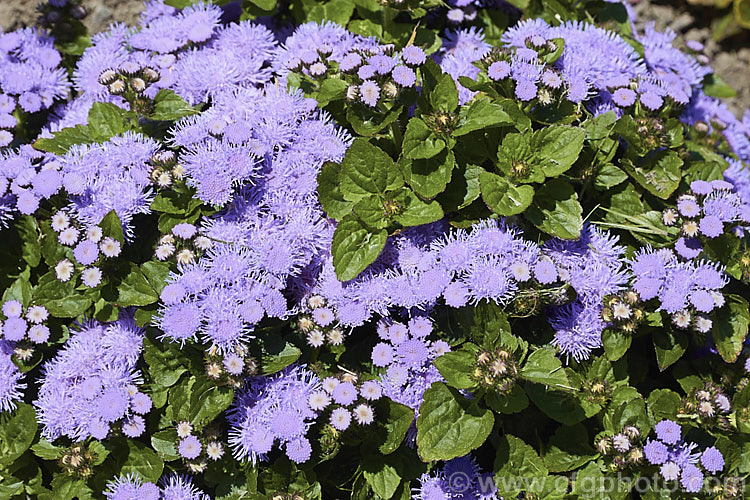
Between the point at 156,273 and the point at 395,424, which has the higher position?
the point at 156,273

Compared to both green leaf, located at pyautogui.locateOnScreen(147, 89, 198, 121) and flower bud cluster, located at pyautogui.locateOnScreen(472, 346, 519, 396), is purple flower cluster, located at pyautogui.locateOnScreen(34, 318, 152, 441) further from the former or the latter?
flower bud cluster, located at pyautogui.locateOnScreen(472, 346, 519, 396)

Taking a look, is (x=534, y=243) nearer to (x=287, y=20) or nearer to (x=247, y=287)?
(x=247, y=287)

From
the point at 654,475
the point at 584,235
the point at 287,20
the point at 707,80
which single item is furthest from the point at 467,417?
the point at 707,80

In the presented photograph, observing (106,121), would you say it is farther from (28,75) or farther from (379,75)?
(379,75)

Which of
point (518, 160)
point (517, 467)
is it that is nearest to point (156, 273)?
point (518, 160)

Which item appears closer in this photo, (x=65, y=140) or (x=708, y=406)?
(x=708, y=406)

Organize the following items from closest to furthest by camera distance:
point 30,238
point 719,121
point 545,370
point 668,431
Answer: point 545,370
point 668,431
point 30,238
point 719,121
